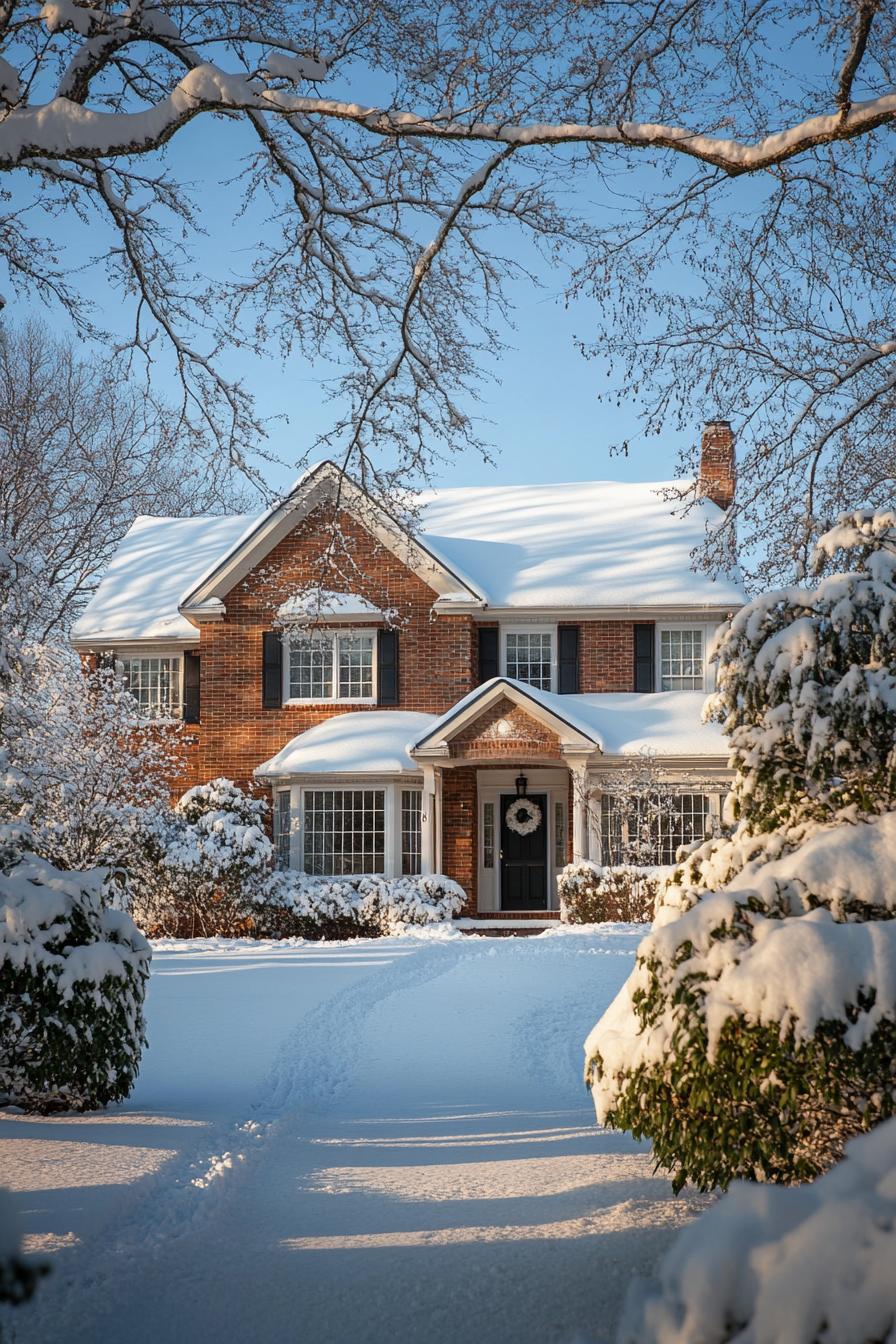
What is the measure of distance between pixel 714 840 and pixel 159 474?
32896 millimetres

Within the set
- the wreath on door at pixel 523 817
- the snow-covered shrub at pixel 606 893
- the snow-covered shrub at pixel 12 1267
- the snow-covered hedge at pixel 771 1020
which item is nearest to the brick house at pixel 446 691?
the wreath on door at pixel 523 817

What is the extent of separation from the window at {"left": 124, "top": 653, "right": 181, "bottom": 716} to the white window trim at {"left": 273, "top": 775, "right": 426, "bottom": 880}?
388cm

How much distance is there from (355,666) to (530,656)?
3331mm

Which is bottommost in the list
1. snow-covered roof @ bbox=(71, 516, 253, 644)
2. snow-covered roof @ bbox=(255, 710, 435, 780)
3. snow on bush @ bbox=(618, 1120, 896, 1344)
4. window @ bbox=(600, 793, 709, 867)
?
window @ bbox=(600, 793, 709, 867)

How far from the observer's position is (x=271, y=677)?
79.1 ft

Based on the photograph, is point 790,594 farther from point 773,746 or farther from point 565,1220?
point 565,1220

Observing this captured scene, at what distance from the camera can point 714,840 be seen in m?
6.11

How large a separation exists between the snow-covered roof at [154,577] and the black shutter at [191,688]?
549mm

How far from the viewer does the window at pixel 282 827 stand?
22.8 meters

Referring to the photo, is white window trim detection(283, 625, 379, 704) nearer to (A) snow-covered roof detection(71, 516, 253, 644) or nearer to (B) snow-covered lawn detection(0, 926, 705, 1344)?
(A) snow-covered roof detection(71, 516, 253, 644)

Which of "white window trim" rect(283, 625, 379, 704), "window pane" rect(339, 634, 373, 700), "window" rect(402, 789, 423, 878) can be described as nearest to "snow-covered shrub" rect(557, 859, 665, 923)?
"window" rect(402, 789, 423, 878)

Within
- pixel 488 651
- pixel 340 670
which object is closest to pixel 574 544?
pixel 488 651

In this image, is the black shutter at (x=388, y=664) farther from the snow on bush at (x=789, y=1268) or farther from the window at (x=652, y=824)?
the snow on bush at (x=789, y=1268)

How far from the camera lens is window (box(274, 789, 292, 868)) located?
2277 centimetres
